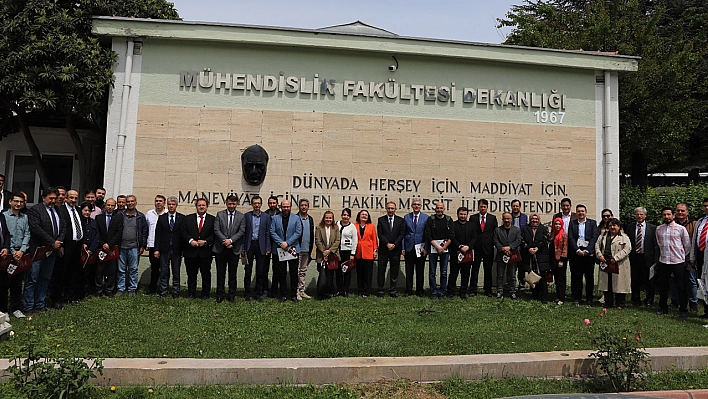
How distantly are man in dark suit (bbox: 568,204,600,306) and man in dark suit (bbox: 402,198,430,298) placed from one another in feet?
9.08

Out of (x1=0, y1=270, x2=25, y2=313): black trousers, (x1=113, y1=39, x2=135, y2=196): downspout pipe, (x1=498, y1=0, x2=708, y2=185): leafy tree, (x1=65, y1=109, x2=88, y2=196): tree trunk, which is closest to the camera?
(x1=0, y1=270, x2=25, y2=313): black trousers

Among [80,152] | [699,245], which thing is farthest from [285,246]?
[699,245]

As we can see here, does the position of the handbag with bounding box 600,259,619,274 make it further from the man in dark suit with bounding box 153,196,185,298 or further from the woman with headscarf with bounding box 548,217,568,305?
the man in dark suit with bounding box 153,196,185,298

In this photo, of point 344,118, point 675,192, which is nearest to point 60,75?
point 344,118

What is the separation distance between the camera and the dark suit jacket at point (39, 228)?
8180 millimetres

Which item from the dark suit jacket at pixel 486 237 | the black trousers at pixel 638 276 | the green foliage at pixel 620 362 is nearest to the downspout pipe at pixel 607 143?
the black trousers at pixel 638 276

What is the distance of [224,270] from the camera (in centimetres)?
971

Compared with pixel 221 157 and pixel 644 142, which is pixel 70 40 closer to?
pixel 221 157

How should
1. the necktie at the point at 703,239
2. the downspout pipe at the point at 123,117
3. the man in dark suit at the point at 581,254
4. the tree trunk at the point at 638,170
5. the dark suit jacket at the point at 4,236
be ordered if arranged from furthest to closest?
1. the tree trunk at the point at 638,170
2. the downspout pipe at the point at 123,117
3. the man in dark suit at the point at 581,254
4. the necktie at the point at 703,239
5. the dark suit jacket at the point at 4,236

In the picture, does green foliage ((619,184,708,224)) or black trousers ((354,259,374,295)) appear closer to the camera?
black trousers ((354,259,374,295))

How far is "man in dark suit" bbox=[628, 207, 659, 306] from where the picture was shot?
10008 mm

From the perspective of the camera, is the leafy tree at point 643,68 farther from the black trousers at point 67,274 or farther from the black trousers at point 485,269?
the black trousers at point 67,274

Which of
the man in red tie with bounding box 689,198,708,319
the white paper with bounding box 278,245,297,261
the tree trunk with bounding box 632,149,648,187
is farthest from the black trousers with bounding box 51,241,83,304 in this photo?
the tree trunk with bounding box 632,149,648,187

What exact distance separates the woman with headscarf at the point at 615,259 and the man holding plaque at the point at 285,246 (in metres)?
5.55
